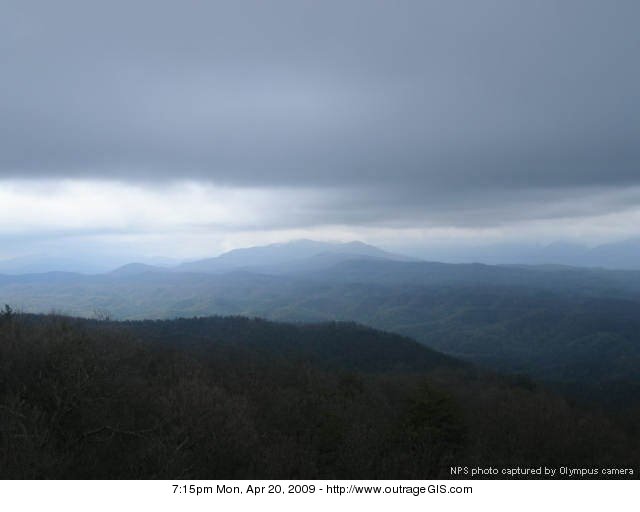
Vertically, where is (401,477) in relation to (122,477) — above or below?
below

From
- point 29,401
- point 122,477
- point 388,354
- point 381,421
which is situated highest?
point 29,401

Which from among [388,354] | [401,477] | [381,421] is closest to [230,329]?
[388,354]

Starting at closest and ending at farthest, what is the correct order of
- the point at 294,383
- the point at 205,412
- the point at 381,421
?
the point at 205,412
the point at 381,421
the point at 294,383

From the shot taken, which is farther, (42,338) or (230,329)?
(230,329)

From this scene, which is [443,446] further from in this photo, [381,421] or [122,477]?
[122,477]

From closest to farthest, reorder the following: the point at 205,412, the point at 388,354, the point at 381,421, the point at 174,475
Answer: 1. the point at 174,475
2. the point at 205,412
3. the point at 381,421
4. the point at 388,354

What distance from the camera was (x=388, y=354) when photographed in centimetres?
12988

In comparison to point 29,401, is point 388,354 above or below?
below
